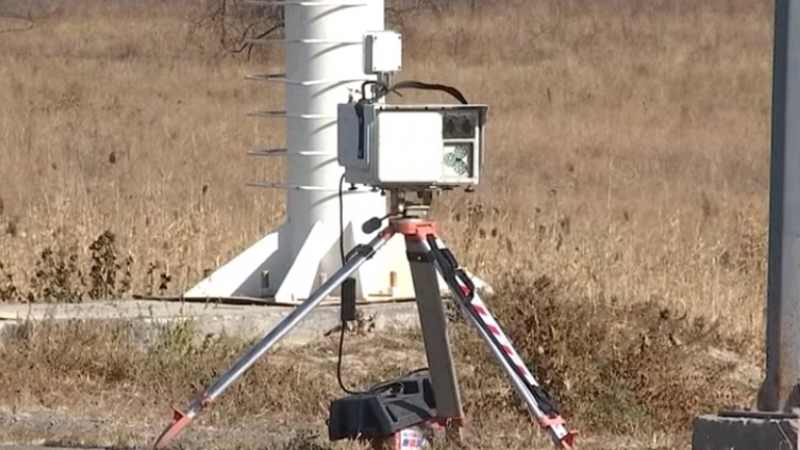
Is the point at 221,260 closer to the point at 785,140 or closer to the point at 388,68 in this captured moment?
the point at 388,68

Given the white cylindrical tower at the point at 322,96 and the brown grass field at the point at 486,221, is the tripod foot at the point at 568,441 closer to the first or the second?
the brown grass field at the point at 486,221

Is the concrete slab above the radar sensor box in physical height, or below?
below

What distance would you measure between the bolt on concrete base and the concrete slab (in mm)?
3745

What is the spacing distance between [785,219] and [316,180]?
14.5 feet

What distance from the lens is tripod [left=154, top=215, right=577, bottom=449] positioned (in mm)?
7516

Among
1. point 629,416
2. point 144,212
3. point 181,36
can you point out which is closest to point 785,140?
point 629,416

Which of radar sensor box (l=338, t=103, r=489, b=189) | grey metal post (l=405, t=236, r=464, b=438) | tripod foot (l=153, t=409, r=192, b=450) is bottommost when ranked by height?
tripod foot (l=153, t=409, r=192, b=450)

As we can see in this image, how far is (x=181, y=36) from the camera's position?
4116cm

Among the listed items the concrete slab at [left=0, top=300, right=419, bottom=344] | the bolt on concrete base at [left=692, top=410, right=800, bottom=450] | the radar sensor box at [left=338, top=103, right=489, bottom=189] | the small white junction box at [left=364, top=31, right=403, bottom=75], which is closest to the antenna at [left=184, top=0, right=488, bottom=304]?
the concrete slab at [left=0, top=300, right=419, bottom=344]

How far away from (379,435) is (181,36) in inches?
1338

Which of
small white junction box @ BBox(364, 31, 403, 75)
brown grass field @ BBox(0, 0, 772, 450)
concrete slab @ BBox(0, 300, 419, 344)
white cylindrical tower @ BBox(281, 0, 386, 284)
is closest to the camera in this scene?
small white junction box @ BBox(364, 31, 403, 75)

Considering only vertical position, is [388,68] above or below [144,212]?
above

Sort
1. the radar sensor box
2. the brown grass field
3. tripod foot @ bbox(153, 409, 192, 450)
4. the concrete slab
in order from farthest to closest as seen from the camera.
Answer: the concrete slab → the brown grass field → tripod foot @ bbox(153, 409, 192, 450) → the radar sensor box

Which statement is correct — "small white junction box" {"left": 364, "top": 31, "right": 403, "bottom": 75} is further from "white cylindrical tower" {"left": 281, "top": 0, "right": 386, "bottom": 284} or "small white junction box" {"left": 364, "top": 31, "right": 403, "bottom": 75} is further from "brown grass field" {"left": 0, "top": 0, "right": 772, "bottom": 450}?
"white cylindrical tower" {"left": 281, "top": 0, "right": 386, "bottom": 284}
